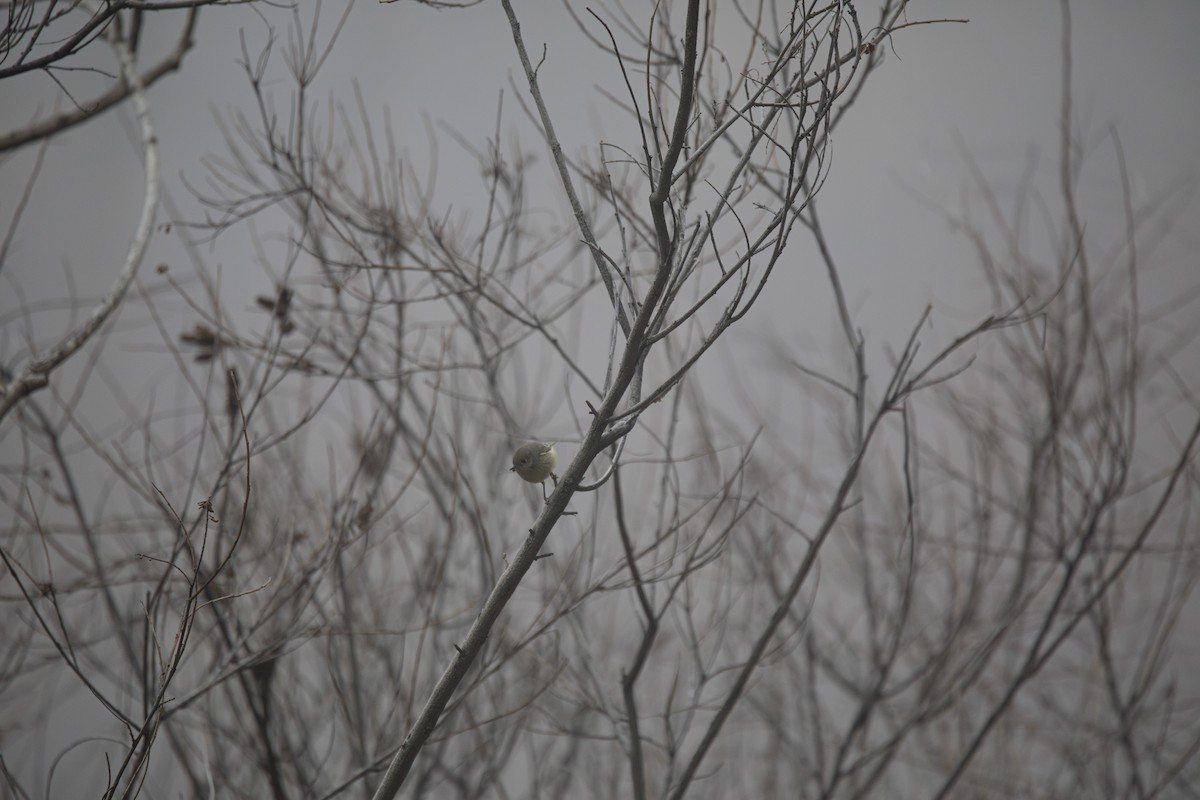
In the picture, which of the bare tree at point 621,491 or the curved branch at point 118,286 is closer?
the curved branch at point 118,286

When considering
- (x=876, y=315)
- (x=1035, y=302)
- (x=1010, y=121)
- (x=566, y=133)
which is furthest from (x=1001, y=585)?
(x=566, y=133)

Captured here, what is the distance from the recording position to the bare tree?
0.82 meters

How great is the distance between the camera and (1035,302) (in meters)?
1.62

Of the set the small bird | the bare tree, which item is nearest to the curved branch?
the bare tree

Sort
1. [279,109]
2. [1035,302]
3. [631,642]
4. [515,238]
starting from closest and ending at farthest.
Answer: [515,238] < [1035,302] < [631,642] < [279,109]

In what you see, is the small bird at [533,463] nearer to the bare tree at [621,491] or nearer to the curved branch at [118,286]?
the bare tree at [621,491]

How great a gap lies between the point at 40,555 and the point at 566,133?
1.55 metres

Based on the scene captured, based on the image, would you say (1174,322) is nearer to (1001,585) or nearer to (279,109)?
(1001,585)

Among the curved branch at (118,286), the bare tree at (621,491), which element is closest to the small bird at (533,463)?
the bare tree at (621,491)

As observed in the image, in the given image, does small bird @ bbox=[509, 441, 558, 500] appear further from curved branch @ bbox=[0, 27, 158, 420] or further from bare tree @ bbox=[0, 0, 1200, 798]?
curved branch @ bbox=[0, 27, 158, 420]

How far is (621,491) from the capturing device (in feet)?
3.46

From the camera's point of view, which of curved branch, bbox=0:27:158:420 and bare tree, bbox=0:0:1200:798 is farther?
bare tree, bbox=0:0:1200:798

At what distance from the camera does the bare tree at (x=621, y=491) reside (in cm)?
82

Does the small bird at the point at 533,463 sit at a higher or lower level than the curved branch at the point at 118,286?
lower
